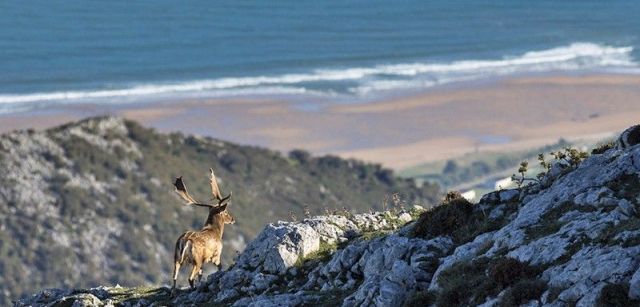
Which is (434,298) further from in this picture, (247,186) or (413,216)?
(247,186)

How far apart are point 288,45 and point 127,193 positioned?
18.7 meters

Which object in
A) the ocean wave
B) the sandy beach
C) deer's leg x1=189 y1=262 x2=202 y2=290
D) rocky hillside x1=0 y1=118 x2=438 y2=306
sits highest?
deer's leg x1=189 y1=262 x2=202 y2=290

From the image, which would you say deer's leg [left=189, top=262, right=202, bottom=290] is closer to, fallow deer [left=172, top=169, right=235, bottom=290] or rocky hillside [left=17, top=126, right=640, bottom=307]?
fallow deer [left=172, top=169, right=235, bottom=290]

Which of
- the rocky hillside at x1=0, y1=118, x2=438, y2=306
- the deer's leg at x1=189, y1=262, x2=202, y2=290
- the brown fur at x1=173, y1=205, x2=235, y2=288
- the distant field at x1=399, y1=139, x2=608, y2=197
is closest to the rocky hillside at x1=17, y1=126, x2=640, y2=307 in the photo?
the deer's leg at x1=189, y1=262, x2=202, y2=290

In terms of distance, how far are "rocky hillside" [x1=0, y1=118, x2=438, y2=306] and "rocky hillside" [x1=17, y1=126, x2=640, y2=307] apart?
313ft

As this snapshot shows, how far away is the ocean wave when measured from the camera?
Result: 13838cm

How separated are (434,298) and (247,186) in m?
132

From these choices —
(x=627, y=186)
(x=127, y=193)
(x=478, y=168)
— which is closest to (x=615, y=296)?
(x=627, y=186)

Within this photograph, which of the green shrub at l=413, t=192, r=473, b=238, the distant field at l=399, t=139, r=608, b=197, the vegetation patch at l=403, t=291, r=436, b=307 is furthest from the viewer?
the distant field at l=399, t=139, r=608, b=197

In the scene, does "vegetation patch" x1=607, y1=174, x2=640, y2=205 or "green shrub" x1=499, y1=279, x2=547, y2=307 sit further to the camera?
"vegetation patch" x1=607, y1=174, x2=640, y2=205

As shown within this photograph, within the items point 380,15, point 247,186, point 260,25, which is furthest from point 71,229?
point 380,15

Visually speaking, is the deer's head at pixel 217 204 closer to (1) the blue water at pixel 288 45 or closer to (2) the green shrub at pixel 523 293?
(2) the green shrub at pixel 523 293

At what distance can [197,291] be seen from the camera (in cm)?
3878

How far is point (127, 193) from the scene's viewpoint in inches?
6122
